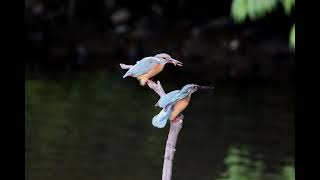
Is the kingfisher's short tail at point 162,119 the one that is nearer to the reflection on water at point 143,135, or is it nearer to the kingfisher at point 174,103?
the kingfisher at point 174,103

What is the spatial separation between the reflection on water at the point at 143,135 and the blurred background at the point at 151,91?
14mm

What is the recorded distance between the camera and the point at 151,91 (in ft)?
39.9

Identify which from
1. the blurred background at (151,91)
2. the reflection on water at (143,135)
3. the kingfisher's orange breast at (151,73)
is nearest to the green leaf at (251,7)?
the blurred background at (151,91)

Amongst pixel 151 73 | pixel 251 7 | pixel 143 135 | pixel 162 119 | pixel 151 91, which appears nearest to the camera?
pixel 162 119

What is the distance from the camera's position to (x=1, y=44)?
5.68 feet

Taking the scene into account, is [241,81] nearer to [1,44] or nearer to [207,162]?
[207,162]

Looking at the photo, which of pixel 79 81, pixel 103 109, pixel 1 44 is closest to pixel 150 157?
pixel 103 109

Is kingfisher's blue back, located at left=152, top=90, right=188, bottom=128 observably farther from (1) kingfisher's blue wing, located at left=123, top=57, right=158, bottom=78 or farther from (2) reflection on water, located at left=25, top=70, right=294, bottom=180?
(2) reflection on water, located at left=25, top=70, right=294, bottom=180

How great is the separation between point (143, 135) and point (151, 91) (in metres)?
4.02

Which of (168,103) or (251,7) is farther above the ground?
(251,7)

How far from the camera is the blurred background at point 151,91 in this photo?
654 cm

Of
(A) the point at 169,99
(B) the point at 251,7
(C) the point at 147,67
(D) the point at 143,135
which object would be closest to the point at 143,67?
(C) the point at 147,67

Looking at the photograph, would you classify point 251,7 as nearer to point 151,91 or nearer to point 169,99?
point 169,99

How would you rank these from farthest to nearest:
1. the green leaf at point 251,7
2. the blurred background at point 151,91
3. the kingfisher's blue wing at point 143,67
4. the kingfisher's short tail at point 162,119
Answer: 1. the blurred background at point 151,91
2. the green leaf at point 251,7
3. the kingfisher's blue wing at point 143,67
4. the kingfisher's short tail at point 162,119
